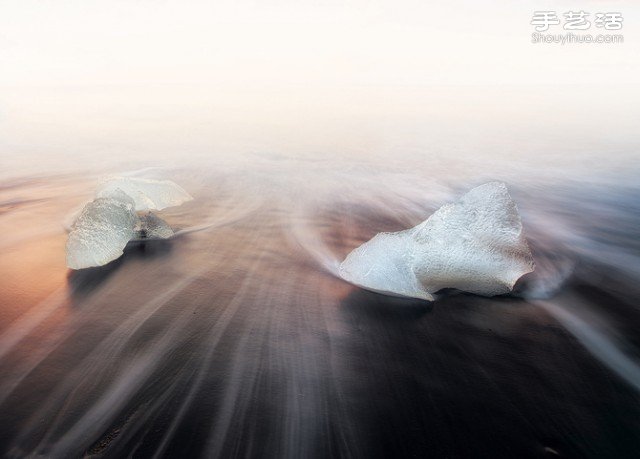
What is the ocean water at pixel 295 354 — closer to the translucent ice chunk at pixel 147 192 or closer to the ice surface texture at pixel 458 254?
the ice surface texture at pixel 458 254

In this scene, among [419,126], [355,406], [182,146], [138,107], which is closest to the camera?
[355,406]

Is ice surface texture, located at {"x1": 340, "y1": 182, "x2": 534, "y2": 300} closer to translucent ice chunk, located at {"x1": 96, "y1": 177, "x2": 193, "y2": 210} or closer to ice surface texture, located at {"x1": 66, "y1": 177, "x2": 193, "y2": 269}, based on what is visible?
ice surface texture, located at {"x1": 66, "y1": 177, "x2": 193, "y2": 269}

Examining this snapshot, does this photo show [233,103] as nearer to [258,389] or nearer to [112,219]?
[112,219]

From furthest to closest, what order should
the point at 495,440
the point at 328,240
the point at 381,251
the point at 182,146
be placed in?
the point at 182,146 → the point at 328,240 → the point at 381,251 → the point at 495,440

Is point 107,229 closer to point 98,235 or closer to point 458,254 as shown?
point 98,235

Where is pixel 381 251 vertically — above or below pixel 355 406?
above

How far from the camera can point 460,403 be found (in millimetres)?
2318

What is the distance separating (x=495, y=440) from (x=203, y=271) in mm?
2784

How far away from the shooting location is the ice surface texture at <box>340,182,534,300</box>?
334 centimetres

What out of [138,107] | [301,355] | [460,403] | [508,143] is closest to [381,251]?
[301,355]

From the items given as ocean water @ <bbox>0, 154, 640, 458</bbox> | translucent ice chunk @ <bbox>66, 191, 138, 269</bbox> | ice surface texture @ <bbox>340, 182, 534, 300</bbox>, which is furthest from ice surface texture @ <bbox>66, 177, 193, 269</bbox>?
ice surface texture @ <bbox>340, 182, 534, 300</bbox>

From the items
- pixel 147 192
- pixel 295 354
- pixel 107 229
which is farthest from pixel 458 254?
pixel 147 192

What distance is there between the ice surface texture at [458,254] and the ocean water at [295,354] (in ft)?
0.47

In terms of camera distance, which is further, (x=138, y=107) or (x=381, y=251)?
(x=138, y=107)
